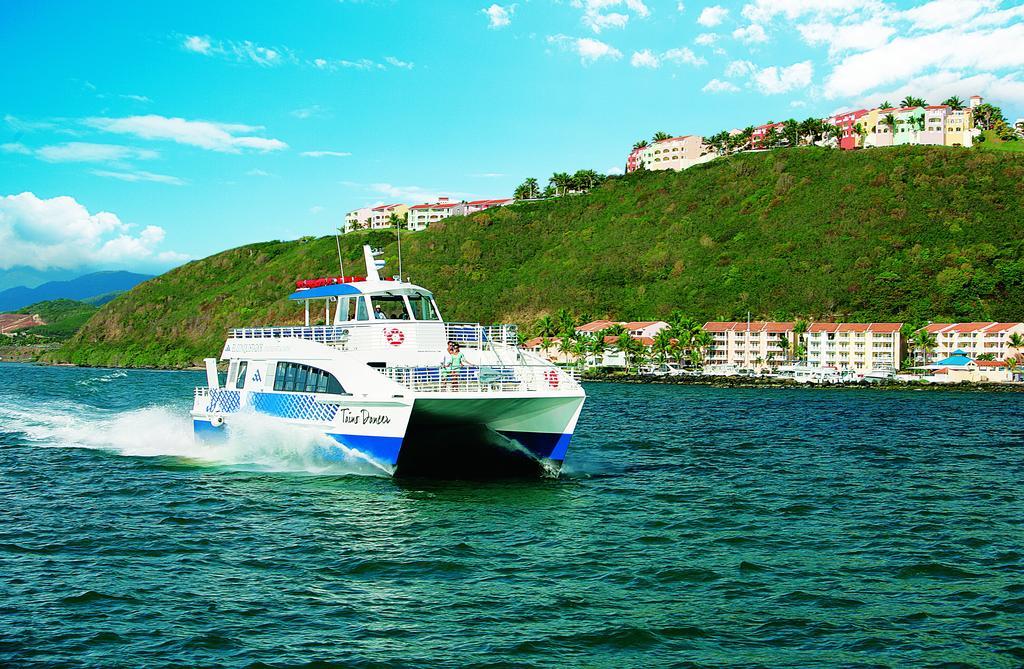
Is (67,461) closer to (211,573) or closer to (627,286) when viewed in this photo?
(211,573)

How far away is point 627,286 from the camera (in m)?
131

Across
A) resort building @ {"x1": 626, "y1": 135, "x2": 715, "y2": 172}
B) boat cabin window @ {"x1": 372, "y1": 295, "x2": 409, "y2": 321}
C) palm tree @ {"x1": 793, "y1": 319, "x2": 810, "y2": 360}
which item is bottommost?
boat cabin window @ {"x1": 372, "y1": 295, "x2": 409, "y2": 321}

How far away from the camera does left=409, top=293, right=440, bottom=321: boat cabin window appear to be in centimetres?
2527

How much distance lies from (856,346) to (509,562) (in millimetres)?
96786

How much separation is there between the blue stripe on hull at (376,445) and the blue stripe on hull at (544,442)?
286cm

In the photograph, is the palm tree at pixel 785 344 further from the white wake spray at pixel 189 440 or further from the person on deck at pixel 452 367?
the person on deck at pixel 452 367

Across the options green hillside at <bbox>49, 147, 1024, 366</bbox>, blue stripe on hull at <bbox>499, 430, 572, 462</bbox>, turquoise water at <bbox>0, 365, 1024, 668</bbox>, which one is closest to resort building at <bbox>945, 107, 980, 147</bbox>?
green hillside at <bbox>49, 147, 1024, 366</bbox>

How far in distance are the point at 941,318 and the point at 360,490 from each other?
3944 inches

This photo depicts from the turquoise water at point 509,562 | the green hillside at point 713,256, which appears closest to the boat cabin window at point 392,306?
the turquoise water at point 509,562

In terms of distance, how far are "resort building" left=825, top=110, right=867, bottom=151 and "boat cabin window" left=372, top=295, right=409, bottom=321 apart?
158m

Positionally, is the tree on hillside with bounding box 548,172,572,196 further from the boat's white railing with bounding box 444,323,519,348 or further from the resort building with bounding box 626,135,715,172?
the boat's white railing with bounding box 444,323,519,348

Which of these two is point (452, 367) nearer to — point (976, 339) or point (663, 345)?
point (663, 345)

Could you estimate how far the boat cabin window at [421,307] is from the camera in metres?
25.3

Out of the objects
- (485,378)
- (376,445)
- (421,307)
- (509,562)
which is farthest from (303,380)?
(509,562)
